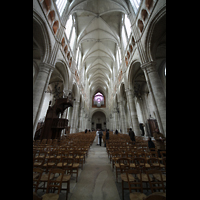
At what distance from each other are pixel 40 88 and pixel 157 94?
26.1 ft

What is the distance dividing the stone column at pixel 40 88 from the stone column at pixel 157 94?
7486 millimetres

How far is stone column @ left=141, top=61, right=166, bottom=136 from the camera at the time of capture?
556cm

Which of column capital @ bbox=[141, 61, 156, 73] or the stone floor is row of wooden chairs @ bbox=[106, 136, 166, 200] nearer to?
the stone floor

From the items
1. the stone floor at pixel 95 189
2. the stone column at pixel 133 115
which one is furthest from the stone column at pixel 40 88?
the stone column at pixel 133 115

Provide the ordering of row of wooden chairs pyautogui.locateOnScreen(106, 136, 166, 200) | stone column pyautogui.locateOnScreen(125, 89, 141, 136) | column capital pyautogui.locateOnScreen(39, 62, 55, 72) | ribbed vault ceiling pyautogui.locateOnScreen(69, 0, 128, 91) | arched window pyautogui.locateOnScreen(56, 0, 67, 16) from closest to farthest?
row of wooden chairs pyautogui.locateOnScreen(106, 136, 166, 200)
column capital pyautogui.locateOnScreen(39, 62, 55, 72)
arched window pyautogui.locateOnScreen(56, 0, 67, 16)
stone column pyautogui.locateOnScreen(125, 89, 141, 136)
ribbed vault ceiling pyautogui.locateOnScreen(69, 0, 128, 91)

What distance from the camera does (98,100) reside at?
116 feet

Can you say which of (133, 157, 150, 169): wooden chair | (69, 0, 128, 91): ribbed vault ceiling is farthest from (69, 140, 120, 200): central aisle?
(69, 0, 128, 91): ribbed vault ceiling

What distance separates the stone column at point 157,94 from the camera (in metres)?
5.56

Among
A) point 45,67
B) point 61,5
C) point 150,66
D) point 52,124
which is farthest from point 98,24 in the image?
point 52,124

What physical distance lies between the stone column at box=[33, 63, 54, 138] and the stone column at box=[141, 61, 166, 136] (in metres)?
7.49
